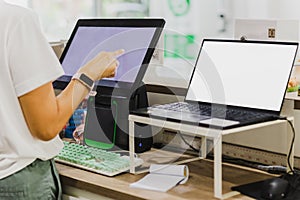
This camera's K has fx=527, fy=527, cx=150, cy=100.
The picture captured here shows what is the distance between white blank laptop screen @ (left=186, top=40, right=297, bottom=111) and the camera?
157 centimetres

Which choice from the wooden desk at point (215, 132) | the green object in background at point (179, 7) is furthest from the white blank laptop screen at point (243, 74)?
the green object in background at point (179, 7)

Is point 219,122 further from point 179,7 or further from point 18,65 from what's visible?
point 179,7

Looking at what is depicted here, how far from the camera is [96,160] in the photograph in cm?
174

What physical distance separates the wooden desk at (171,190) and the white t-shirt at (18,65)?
Result: 0.25m

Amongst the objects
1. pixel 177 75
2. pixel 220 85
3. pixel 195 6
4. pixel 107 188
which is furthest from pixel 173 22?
pixel 107 188

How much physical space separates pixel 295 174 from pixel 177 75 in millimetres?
650

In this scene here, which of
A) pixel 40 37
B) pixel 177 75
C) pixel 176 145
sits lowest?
pixel 176 145

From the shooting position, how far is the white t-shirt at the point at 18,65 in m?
1.36

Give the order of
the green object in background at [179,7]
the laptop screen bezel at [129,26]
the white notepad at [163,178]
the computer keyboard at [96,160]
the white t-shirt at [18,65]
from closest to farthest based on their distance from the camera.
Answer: the white t-shirt at [18,65]
the white notepad at [163,178]
the computer keyboard at [96,160]
the laptop screen bezel at [129,26]
the green object in background at [179,7]

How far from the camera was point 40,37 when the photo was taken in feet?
4.55

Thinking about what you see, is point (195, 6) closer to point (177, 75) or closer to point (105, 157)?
point (177, 75)

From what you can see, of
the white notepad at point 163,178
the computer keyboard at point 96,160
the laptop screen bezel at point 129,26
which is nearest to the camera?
the white notepad at point 163,178

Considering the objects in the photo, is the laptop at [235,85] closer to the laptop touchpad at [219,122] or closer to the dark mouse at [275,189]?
the laptop touchpad at [219,122]

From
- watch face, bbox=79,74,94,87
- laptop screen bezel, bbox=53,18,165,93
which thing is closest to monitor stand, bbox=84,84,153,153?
laptop screen bezel, bbox=53,18,165,93
